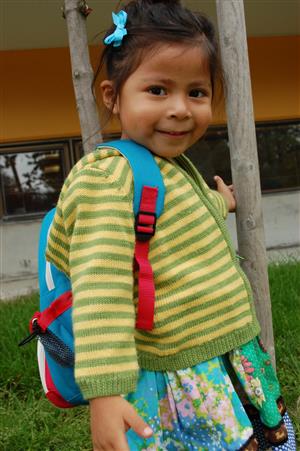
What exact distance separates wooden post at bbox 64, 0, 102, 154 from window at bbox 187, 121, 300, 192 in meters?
3.96

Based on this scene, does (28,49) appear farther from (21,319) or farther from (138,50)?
(138,50)

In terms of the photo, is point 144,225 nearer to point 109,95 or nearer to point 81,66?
point 109,95

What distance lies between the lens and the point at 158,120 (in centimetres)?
130

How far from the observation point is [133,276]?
4.11 feet

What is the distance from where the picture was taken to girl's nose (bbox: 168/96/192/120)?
4.21 feet

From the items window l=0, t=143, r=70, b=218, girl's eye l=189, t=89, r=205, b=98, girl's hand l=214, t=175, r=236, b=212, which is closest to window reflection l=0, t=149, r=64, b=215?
window l=0, t=143, r=70, b=218

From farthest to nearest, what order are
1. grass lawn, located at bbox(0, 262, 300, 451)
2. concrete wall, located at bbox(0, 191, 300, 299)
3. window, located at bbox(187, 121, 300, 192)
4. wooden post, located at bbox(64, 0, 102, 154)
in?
window, located at bbox(187, 121, 300, 192)
concrete wall, located at bbox(0, 191, 300, 299)
grass lawn, located at bbox(0, 262, 300, 451)
wooden post, located at bbox(64, 0, 102, 154)

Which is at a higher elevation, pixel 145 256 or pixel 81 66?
pixel 81 66

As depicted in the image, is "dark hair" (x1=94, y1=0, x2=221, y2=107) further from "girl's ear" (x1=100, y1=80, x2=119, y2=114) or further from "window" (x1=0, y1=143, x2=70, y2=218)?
"window" (x1=0, y1=143, x2=70, y2=218)

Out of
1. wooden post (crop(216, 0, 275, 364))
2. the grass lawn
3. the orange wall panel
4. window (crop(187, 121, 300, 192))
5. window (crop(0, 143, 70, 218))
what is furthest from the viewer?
window (crop(187, 121, 300, 192))

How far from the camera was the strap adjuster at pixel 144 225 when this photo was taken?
47.8 inches

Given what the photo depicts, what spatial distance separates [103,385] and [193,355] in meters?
0.29

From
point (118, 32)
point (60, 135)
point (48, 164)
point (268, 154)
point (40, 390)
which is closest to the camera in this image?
point (118, 32)

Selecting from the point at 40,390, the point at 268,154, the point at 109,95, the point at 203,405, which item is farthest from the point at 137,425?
the point at 268,154
